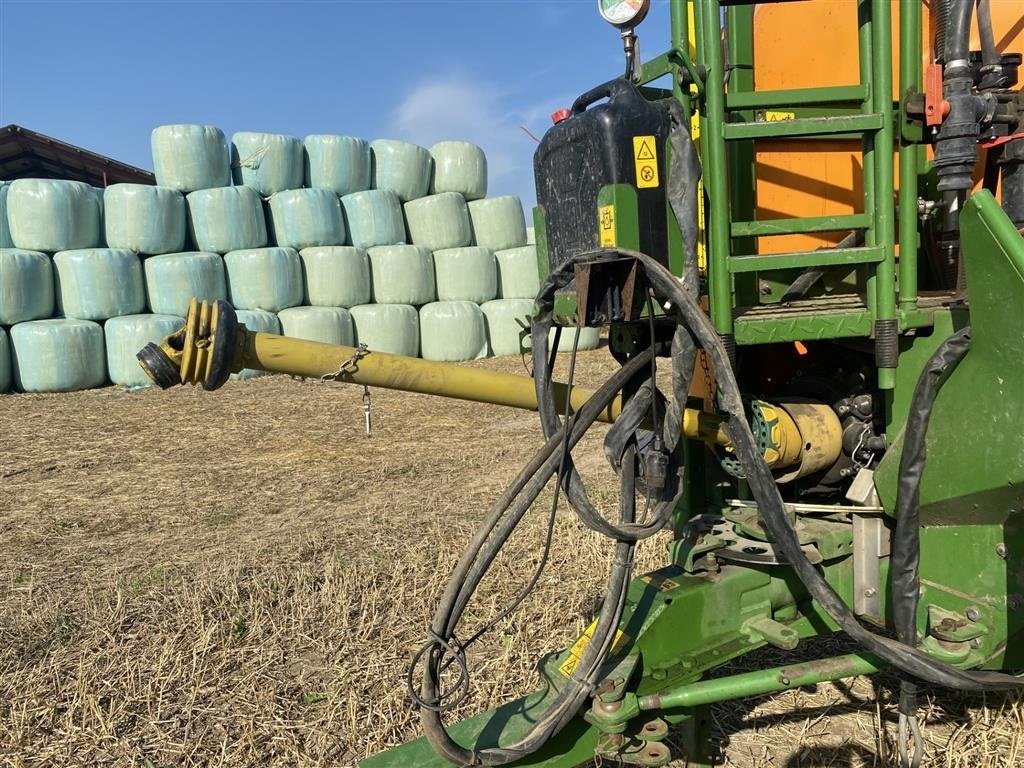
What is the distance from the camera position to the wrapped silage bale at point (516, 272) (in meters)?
14.0

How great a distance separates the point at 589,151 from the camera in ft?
7.16

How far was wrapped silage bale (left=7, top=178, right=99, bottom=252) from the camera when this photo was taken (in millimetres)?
11055

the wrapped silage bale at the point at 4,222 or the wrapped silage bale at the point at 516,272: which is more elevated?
the wrapped silage bale at the point at 4,222

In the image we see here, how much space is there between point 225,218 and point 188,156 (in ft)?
3.50

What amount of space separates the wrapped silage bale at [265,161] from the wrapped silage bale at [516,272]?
3.59 m

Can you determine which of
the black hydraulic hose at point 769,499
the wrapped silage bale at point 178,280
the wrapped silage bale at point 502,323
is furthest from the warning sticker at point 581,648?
the wrapped silage bale at point 502,323

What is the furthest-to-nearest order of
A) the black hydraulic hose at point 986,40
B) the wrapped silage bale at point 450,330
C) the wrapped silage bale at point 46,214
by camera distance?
the wrapped silage bale at point 450,330
the wrapped silage bale at point 46,214
the black hydraulic hose at point 986,40

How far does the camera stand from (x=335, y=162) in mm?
12867

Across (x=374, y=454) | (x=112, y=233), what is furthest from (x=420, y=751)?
(x=112, y=233)

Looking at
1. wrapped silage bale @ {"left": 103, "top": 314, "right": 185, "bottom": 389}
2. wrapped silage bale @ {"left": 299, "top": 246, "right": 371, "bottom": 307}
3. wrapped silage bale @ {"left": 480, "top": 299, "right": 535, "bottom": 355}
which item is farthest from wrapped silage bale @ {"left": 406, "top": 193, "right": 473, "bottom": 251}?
wrapped silage bale @ {"left": 103, "top": 314, "right": 185, "bottom": 389}

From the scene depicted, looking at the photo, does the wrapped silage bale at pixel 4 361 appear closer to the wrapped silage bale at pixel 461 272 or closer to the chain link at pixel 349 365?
the wrapped silage bale at pixel 461 272

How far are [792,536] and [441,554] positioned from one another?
2.74 m

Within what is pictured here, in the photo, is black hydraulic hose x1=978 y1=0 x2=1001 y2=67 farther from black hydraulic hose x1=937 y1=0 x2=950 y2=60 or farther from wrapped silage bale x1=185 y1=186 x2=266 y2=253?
wrapped silage bale x1=185 y1=186 x2=266 y2=253

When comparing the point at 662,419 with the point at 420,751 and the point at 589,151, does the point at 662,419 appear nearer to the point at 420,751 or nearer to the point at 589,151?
the point at 589,151
